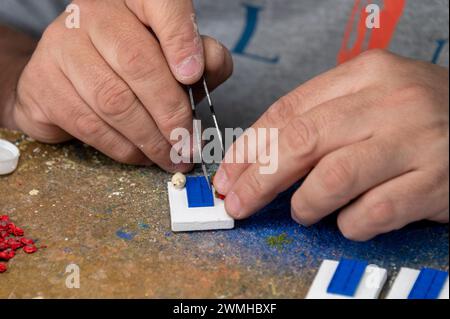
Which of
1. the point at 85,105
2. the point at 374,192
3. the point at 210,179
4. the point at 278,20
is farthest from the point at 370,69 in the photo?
the point at 278,20

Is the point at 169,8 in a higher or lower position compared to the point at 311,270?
higher

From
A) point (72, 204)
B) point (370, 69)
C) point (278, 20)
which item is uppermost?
point (370, 69)

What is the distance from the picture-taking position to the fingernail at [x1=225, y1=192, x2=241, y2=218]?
796 millimetres

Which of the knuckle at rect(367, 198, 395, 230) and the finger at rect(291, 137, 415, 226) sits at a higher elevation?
the finger at rect(291, 137, 415, 226)

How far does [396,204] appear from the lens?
2.32ft

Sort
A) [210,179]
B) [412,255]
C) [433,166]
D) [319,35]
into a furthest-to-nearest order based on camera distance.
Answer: [319,35], [210,179], [412,255], [433,166]

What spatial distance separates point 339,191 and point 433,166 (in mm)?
108

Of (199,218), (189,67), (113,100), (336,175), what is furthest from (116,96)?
(336,175)

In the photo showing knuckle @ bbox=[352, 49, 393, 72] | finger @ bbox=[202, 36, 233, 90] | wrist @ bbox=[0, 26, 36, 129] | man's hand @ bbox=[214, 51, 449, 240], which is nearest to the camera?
man's hand @ bbox=[214, 51, 449, 240]

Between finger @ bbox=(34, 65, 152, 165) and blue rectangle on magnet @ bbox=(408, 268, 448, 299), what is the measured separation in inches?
18.1

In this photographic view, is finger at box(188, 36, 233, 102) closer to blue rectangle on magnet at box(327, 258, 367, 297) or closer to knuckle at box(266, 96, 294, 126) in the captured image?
knuckle at box(266, 96, 294, 126)

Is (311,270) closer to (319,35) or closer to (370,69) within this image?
(370,69)

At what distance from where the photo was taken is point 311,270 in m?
0.75

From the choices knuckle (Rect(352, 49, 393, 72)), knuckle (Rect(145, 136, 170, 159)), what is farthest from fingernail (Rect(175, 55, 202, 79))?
knuckle (Rect(352, 49, 393, 72))
